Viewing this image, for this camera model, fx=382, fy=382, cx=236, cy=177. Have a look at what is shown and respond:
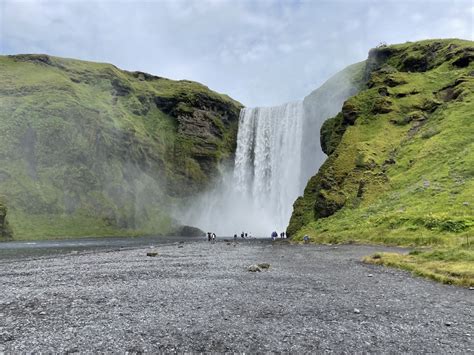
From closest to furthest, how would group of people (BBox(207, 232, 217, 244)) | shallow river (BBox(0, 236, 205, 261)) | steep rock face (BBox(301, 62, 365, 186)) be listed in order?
shallow river (BBox(0, 236, 205, 261)) < group of people (BBox(207, 232, 217, 244)) < steep rock face (BBox(301, 62, 365, 186))

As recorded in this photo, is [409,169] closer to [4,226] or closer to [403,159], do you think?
[403,159]

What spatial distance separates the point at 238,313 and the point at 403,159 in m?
48.0

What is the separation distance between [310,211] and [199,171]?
7807cm

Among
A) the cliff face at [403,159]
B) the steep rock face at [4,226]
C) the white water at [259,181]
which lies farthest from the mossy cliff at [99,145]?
the cliff face at [403,159]

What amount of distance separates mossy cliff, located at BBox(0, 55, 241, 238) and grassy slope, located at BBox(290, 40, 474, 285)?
62721 millimetres

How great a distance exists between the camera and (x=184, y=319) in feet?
42.8

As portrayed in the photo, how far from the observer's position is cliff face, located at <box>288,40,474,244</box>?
3950 centimetres

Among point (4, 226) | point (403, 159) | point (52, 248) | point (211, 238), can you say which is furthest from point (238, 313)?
point (4, 226)

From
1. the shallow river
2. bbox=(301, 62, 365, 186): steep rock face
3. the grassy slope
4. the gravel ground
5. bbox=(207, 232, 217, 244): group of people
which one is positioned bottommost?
the shallow river

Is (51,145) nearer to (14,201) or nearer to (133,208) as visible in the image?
(14,201)

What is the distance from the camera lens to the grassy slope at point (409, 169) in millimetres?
33469

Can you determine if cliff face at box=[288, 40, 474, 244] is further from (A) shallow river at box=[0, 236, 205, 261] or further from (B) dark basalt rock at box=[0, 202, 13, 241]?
(B) dark basalt rock at box=[0, 202, 13, 241]

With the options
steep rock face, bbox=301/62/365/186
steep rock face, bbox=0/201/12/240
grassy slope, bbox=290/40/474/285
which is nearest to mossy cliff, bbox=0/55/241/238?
steep rock face, bbox=0/201/12/240

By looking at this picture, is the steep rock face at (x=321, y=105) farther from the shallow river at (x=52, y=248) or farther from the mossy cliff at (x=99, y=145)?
the shallow river at (x=52, y=248)
